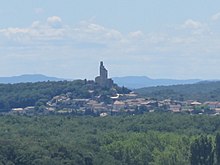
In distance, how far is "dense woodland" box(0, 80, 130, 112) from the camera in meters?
161

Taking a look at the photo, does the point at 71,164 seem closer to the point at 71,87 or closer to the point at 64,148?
the point at 64,148

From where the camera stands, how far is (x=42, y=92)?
167 metres

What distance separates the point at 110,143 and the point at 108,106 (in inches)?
2671

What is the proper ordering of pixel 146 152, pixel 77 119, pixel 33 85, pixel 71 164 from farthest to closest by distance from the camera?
pixel 33 85
pixel 77 119
pixel 146 152
pixel 71 164

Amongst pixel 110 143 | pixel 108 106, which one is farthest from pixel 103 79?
pixel 110 143

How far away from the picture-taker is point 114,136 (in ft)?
281

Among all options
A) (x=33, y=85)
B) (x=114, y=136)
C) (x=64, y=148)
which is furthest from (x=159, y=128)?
(x=33, y=85)

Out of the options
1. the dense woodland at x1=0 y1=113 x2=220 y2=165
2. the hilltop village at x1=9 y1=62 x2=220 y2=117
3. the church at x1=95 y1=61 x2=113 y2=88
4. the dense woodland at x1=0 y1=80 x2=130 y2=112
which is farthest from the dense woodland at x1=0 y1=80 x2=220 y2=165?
the church at x1=95 y1=61 x2=113 y2=88

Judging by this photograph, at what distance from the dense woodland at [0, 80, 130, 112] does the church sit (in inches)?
40.3

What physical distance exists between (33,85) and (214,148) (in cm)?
11332

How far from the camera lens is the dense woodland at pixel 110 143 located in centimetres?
7069

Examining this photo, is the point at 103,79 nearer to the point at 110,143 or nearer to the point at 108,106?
the point at 108,106

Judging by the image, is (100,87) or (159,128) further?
(100,87)

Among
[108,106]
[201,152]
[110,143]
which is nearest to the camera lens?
[201,152]
